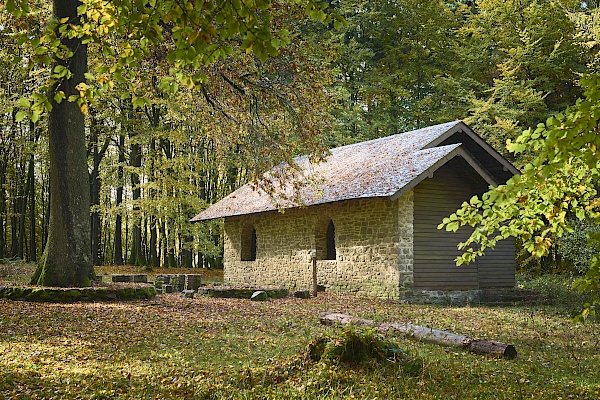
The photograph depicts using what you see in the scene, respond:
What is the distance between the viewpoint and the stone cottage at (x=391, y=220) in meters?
16.5

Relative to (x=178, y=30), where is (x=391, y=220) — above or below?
below

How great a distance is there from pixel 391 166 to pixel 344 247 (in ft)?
9.84

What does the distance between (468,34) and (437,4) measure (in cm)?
312

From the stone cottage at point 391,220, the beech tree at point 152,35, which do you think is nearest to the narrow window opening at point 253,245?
the stone cottage at point 391,220

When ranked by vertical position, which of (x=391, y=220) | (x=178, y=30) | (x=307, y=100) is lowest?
(x=391, y=220)

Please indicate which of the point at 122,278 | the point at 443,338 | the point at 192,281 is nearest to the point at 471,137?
the point at 192,281

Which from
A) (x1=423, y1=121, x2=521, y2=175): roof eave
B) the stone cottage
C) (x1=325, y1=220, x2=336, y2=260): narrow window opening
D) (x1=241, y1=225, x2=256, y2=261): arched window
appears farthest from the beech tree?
(x1=241, y1=225, x2=256, y2=261): arched window

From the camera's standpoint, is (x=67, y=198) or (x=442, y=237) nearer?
(x=67, y=198)

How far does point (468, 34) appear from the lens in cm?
3141

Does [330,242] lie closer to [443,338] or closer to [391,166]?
[391,166]

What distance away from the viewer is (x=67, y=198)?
42.3 ft

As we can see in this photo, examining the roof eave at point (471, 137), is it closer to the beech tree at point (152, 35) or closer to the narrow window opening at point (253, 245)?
the narrow window opening at point (253, 245)

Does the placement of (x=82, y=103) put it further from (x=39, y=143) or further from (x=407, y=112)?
(x=407, y=112)

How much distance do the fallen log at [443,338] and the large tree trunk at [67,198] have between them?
603 cm
